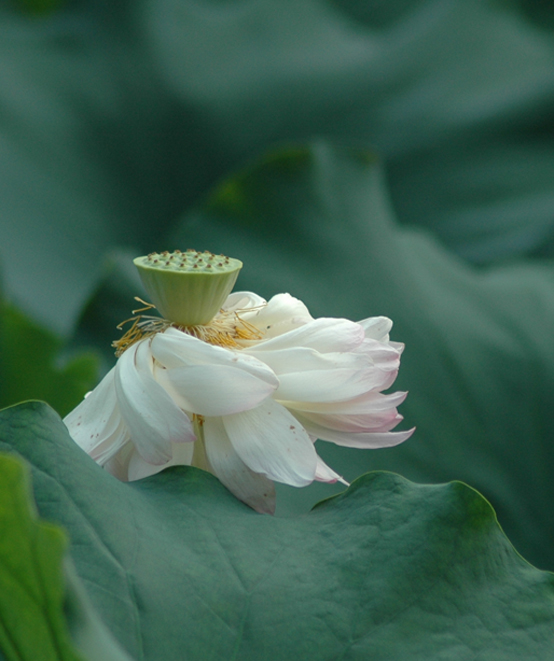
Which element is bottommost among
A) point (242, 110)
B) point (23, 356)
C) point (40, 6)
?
point (23, 356)

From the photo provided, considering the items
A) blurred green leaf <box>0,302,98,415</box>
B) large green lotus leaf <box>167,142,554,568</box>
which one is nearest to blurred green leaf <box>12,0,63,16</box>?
blurred green leaf <box>0,302,98,415</box>

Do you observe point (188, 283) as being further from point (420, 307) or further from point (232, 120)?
point (232, 120)

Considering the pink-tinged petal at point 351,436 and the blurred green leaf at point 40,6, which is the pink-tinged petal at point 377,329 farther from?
the blurred green leaf at point 40,6

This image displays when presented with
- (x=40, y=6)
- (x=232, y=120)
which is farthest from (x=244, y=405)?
(x=40, y=6)

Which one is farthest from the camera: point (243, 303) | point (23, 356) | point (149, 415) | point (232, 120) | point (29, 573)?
point (232, 120)

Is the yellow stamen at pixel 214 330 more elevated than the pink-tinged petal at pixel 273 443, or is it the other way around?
the yellow stamen at pixel 214 330

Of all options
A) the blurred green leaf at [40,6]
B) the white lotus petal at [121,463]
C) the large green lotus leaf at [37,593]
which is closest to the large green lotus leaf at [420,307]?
the white lotus petal at [121,463]
